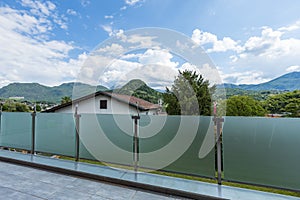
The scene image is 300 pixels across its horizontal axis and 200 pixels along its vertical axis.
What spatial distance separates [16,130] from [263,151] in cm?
425

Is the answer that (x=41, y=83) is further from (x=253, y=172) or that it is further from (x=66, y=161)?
(x=253, y=172)

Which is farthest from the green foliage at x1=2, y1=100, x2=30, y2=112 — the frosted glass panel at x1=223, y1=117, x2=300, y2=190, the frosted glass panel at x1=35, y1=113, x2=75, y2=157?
the frosted glass panel at x1=223, y1=117, x2=300, y2=190

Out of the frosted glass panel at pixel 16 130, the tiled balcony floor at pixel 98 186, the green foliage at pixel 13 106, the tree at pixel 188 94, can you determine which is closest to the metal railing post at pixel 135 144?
the tiled balcony floor at pixel 98 186

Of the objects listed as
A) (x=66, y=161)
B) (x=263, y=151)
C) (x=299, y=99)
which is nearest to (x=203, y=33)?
(x=299, y=99)

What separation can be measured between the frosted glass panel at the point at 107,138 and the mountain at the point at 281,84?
15.9ft

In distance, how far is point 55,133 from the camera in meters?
3.18

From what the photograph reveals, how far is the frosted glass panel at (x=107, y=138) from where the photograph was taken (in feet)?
8.83

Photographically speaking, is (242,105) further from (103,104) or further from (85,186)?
(103,104)

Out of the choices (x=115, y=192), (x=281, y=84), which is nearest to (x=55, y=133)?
(x=115, y=192)

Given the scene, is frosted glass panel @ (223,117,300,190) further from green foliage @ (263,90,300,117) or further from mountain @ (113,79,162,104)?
mountain @ (113,79,162,104)

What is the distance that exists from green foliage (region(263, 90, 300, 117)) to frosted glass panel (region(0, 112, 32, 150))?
17.6 ft

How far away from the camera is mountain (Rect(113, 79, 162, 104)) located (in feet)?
23.3

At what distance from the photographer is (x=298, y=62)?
580 centimetres

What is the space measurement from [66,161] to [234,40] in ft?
21.7
